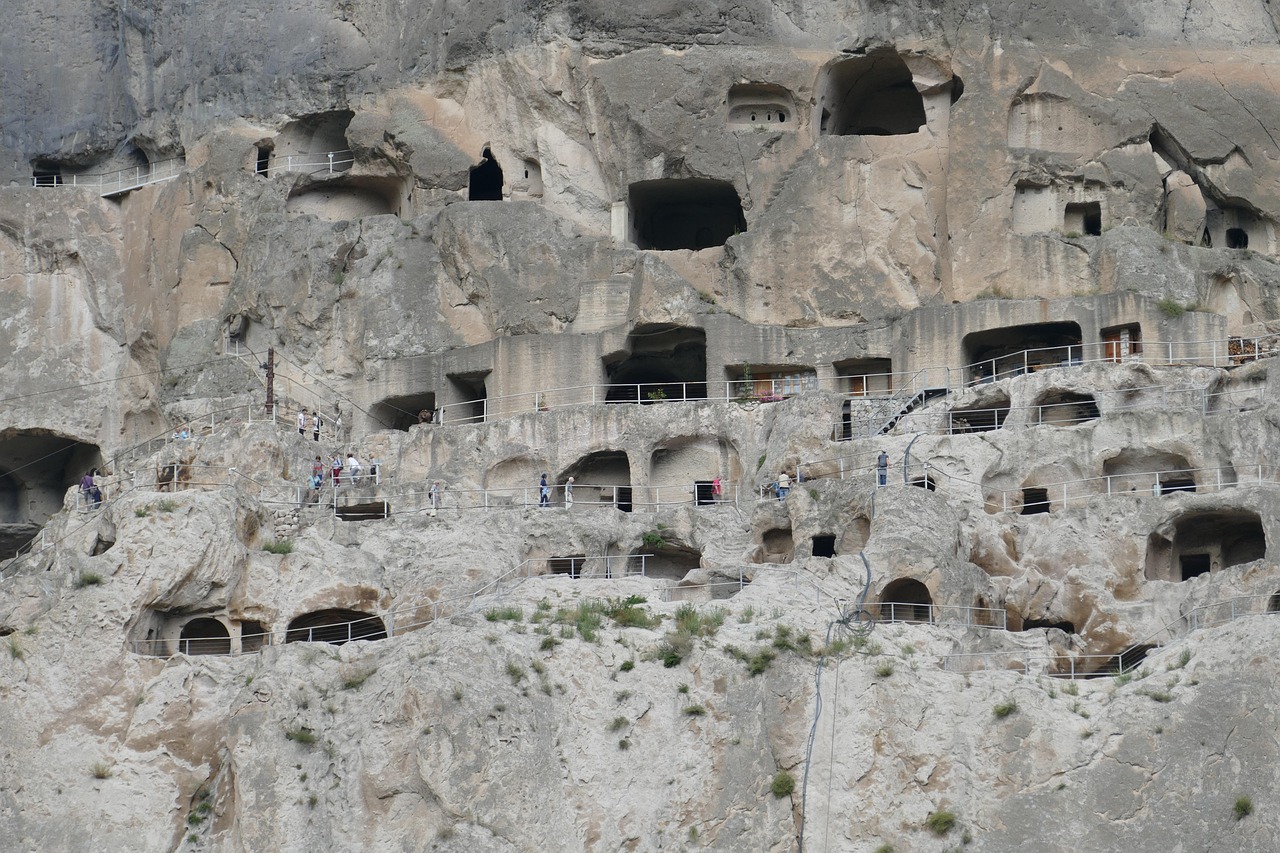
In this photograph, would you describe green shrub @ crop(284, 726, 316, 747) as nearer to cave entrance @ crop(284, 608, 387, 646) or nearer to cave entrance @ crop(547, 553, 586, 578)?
cave entrance @ crop(284, 608, 387, 646)

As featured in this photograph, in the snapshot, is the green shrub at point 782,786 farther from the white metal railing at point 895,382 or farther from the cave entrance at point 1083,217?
the cave entrance at point 1083,217

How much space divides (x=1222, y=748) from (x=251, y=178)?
31085 millimetres

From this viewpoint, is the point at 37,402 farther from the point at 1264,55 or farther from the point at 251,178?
the point at 1264,55

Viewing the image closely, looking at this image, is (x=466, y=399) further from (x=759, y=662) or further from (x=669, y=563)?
(x=759, y=662)

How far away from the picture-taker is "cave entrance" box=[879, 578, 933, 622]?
42.2m

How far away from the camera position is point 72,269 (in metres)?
60.7

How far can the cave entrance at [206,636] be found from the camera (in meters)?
44.5

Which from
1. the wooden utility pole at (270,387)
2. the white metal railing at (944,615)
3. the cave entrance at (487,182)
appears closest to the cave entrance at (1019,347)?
the white metal railing at (944,615)

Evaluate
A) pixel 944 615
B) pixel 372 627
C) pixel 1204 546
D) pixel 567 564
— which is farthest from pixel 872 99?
pixel 372 627

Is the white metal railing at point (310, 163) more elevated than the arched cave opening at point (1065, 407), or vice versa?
the white metal railing at point (310, 163)

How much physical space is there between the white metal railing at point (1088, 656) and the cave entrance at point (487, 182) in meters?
22.6

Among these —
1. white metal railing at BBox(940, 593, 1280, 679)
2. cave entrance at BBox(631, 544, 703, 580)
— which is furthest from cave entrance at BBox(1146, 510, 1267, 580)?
cave entrance at BBox(631, 544, 703, 580)

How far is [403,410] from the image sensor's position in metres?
55.1

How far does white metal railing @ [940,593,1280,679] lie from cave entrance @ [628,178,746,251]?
1913 cm
